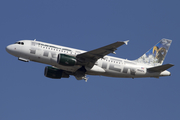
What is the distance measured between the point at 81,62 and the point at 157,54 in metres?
14.9

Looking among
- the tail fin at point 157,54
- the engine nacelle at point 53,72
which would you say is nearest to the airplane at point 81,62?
the engine nacelle at point 53,72

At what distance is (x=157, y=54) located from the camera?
5228cm

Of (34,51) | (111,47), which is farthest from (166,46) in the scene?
(34,51)

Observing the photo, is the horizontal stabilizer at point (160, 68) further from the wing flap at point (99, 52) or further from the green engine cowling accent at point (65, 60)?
the green engine cowling accent at point (65, 60)

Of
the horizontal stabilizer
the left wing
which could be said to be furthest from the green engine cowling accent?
the horizontal stabilizer

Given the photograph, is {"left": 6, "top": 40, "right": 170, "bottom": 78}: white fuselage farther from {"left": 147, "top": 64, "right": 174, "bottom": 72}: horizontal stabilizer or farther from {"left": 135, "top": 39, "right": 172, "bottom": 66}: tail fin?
{"left": 135, "top": 39, "right": 172, "bottom": 66}: tail fin

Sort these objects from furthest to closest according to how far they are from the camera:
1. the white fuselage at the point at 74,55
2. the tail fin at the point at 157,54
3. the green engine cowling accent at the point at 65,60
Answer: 1. the tail fin at the point at 157,54
2. the white fuselage at the point at 74,55
3. the green engine cowling accent at the point at 65,60

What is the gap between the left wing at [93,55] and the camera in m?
42.2

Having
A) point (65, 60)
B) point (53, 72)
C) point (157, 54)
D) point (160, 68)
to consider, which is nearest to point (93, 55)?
point (65, 60)

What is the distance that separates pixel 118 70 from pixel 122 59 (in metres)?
2.16

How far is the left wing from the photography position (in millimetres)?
42213

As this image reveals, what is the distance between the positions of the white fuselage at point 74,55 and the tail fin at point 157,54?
241cm

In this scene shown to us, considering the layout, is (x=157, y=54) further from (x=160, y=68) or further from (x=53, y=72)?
(x=53, y=72)

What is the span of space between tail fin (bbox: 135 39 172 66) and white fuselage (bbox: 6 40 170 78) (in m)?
2.41
